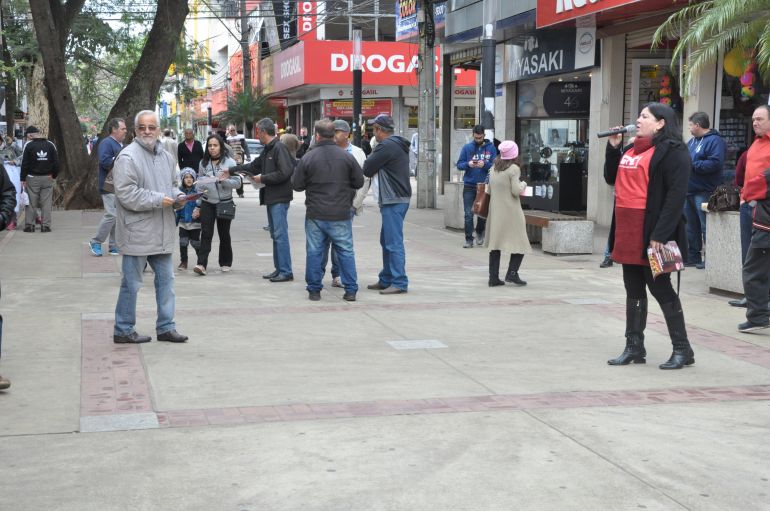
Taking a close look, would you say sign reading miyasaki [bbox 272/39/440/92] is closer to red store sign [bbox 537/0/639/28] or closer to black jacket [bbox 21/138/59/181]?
red store sign [bbox 537/0/639/28]

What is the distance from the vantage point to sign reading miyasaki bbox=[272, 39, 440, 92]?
43031mm

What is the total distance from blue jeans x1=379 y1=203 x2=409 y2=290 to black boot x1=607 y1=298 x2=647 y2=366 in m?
3.72

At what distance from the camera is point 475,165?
15.0 meters

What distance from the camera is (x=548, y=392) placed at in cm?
650

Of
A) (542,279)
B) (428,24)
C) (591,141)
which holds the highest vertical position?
(428,24)

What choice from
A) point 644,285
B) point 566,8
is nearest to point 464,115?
point 566,8

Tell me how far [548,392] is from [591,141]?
13235mm

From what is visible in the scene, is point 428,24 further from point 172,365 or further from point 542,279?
point 172,365

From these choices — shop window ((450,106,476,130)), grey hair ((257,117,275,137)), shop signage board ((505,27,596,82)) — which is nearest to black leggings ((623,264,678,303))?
grey hair ((257,117,275,137))

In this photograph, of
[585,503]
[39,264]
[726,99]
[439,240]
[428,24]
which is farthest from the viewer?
[428,24]

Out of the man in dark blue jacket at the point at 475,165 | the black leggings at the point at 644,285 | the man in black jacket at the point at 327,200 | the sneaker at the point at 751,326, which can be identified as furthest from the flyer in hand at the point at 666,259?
the man in dark blue jacket at the point at 475,165

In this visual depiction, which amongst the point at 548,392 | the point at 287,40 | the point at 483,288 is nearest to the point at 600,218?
the point at 483,288

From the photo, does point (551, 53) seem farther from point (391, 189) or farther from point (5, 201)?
point (5, 201)

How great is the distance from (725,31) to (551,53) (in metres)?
7.11
